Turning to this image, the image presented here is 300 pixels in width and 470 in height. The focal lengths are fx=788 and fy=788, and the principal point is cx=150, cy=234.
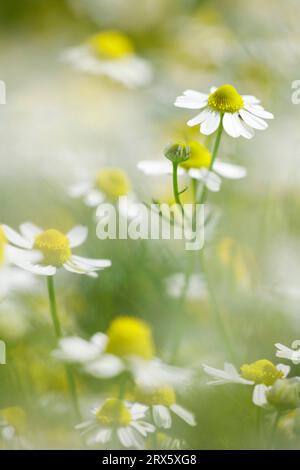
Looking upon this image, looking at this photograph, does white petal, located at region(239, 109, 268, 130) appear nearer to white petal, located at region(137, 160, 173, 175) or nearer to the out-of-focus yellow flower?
white petal, located at region(137, 160, 173, 175)

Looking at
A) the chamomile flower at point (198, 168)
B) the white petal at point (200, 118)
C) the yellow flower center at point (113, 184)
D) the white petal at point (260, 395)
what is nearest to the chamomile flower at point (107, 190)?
the yellow flower center at point (113, 184)

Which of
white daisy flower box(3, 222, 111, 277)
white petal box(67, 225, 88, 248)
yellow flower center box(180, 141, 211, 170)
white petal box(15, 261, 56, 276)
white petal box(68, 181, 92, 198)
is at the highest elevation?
yellow flower center box(180, 141, 211, 170)

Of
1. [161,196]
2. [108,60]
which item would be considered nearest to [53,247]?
[161,196]

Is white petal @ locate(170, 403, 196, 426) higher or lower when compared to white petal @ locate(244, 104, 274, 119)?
lower

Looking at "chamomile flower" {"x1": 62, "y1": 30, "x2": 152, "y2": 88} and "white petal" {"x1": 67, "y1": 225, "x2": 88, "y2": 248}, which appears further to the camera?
"chamomile flower" {"x1": 62, "y1": 30, "x2": 152, "y2": 88}

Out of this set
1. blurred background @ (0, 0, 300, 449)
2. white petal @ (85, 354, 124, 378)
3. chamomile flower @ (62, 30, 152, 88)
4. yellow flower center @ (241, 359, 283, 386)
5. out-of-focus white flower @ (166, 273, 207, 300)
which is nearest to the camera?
white petal @ (85, 354, 124, 378)

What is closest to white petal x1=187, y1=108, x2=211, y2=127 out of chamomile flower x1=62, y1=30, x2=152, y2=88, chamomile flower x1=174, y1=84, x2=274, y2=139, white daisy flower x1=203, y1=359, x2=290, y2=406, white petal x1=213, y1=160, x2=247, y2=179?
chamomile flower x1=174, y1=84, x2=274, y2=139

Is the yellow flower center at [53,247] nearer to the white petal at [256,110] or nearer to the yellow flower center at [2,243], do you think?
the yellow flower center at [2,243]

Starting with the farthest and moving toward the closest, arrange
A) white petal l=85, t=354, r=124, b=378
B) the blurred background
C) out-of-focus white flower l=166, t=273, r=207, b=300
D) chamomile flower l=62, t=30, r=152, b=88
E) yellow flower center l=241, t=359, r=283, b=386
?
1. chamomile flower l=62, t=30, r=152, b=88
2. out-of-focus white flower l=166, t=273, r=207, b=300
3. the blurred background
4. yellow flower center l=241, t=359, r=283, b=386
5. white petal l=85, t=354, r=124, b=378
